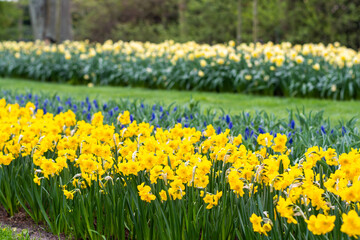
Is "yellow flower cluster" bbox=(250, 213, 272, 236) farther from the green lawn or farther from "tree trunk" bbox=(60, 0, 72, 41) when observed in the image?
"tree trunk" bbox=(60, 0, 72, 41)

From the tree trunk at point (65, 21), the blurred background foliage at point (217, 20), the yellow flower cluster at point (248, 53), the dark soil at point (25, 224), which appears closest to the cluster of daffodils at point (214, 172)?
the dark soil at point (25, 224)

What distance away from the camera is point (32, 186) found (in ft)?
8.49

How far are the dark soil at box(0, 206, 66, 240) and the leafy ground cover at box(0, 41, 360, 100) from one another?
5094mm

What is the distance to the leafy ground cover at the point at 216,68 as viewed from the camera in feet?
24.2

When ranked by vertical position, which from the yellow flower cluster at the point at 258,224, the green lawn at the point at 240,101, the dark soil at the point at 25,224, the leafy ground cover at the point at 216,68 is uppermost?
the leafy ground cover at the point at 216,68

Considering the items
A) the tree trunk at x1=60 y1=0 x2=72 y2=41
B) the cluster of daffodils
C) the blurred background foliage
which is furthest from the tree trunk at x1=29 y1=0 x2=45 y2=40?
the cluster of daffodils

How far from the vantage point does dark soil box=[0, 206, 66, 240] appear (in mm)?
2568

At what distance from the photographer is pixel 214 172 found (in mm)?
2305

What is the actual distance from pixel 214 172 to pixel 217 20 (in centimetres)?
1812

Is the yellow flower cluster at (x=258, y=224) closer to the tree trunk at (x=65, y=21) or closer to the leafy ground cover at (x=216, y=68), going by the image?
the leafy ground cover at (x=216, y=68)

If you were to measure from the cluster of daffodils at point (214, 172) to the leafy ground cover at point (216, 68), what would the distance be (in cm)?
478

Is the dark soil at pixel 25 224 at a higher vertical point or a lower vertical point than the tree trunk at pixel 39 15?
lower

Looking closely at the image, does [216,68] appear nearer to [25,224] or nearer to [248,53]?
[248,53]

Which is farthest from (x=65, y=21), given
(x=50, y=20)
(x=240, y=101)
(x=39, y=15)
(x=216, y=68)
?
(x=240, y=101)
